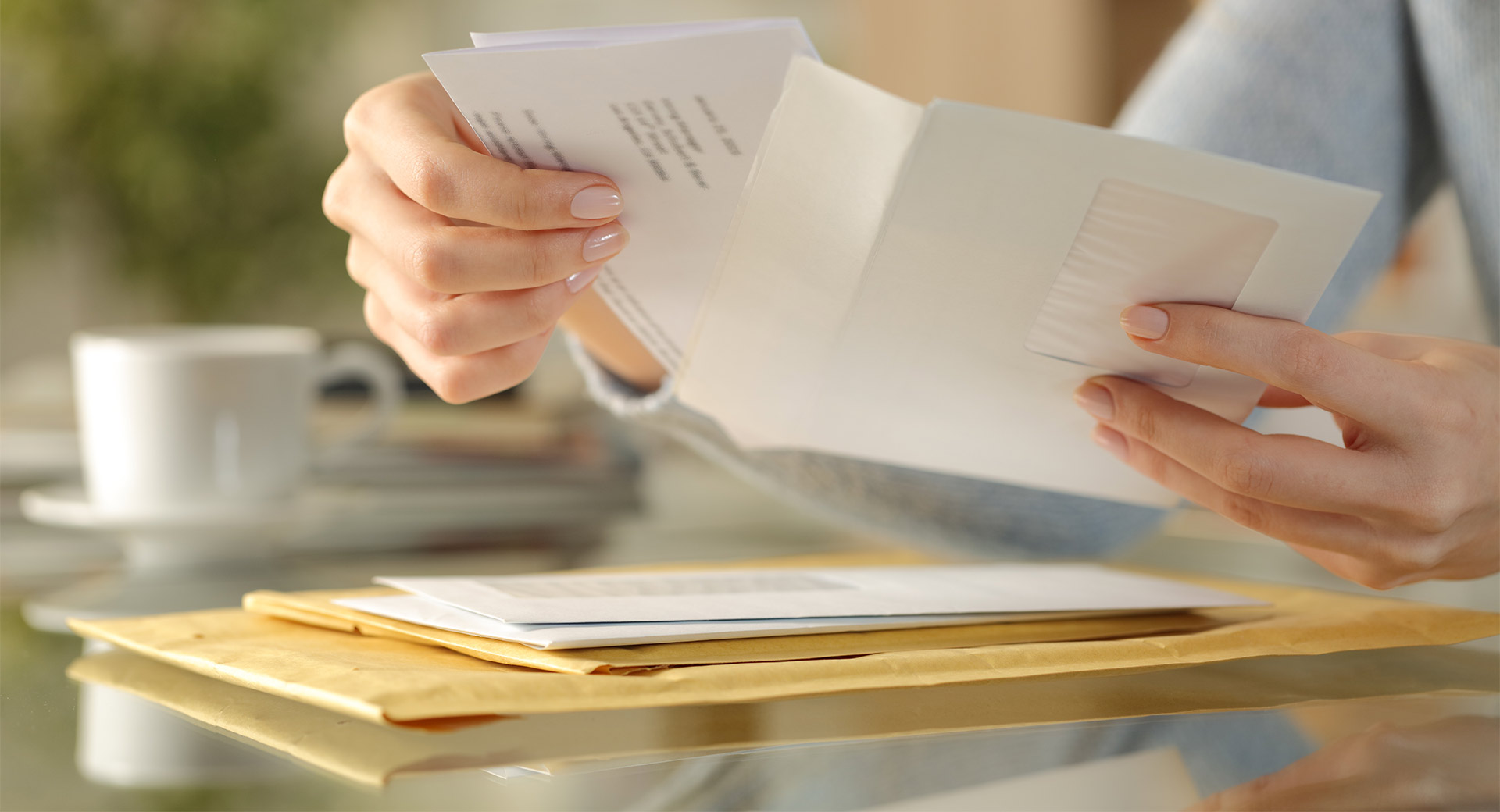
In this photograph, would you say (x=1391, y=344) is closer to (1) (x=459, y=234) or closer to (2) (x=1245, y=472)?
(2) (x=1245, y=472)

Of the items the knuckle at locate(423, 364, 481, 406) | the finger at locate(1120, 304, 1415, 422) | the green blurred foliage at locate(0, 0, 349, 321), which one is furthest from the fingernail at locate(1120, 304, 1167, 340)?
the green blurred foliage at locate(0, 0, 349, 321)

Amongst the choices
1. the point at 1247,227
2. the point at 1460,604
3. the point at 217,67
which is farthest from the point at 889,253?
the point at 217,67

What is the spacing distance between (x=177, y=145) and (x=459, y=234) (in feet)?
7.44

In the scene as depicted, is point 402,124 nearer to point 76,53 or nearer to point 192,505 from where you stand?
point 192,505

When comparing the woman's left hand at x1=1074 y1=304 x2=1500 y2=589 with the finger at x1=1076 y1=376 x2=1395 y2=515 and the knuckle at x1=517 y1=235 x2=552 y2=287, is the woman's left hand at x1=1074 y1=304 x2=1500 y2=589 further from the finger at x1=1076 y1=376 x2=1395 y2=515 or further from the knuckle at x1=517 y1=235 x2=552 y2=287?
the knuckle at x1=517 y1=235 x2=552 y2=287

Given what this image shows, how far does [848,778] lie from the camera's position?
235 millimetres

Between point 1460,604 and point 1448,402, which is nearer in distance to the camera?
point 1448,402

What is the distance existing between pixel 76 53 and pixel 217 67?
0.88 feet

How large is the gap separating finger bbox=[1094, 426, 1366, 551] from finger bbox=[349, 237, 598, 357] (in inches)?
7.5

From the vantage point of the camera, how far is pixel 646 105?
0.31m

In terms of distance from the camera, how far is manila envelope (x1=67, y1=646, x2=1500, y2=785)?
0.24m

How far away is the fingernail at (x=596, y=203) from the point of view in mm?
333

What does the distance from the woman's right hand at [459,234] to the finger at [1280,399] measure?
0.76 ft

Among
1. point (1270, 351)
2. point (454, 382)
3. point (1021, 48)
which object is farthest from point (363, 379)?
point (1021, 48)
